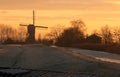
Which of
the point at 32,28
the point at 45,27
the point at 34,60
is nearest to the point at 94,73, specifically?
the point at 34,60

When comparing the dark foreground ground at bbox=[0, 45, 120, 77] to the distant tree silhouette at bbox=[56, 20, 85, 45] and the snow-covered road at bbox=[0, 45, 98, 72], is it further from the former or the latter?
the distant tree silhouette at bbox=[56, 20, 85, 45]

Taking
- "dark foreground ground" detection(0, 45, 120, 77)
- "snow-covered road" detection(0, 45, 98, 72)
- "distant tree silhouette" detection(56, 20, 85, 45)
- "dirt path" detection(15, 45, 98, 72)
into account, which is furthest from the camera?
"distant tree silhouette" detection(56, 20, 85, 45)

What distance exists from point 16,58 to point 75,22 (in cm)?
9805

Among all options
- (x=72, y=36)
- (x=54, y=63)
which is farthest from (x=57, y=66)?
(x=72, y=36)

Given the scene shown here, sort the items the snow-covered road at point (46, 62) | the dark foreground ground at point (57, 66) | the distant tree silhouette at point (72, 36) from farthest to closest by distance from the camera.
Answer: the distant tree silhouette at point (72, 36) < the snow-covered road at point (46, 62) < the dark foreground ground at point (57, 66)

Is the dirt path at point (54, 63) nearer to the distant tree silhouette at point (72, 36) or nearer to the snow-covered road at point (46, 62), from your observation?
the snow-covered road at point (46, 62)

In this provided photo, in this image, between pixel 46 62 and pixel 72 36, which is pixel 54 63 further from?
pixel 72 36

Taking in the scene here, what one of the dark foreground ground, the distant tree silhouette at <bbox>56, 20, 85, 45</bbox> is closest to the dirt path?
the dark foreground ground

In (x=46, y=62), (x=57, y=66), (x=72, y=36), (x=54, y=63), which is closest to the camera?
(x=57, y=66)

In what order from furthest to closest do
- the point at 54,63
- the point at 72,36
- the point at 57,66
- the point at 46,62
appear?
the point at 72,36
the point at 46,62
the point at 54,63
the point at 57,66

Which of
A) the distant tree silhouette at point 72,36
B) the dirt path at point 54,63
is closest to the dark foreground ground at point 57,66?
the dirt path at point 54,63

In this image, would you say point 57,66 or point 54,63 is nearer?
point 57,66

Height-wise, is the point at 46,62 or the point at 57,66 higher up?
the point at 46,62

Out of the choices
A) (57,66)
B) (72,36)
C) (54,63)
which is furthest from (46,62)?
(72,36)
